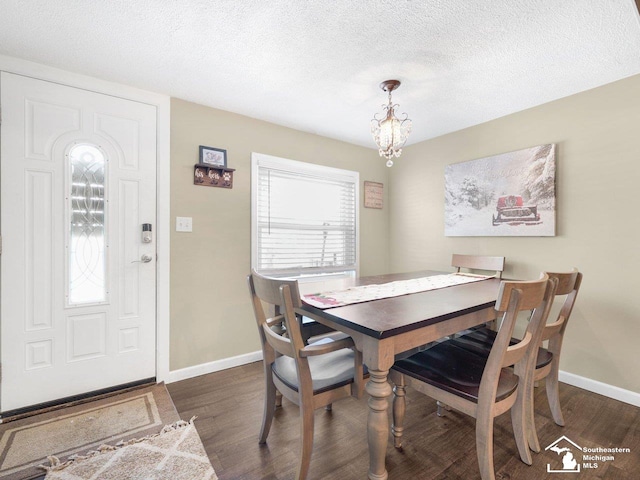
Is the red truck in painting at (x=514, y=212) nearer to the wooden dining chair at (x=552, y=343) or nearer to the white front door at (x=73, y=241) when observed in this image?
the wooden dining chair at (x=552, y=343)

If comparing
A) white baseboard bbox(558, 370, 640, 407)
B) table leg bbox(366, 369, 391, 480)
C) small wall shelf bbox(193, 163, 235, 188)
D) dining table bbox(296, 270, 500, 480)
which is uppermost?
small wall shelf bbox(193, 163, 235, 188)

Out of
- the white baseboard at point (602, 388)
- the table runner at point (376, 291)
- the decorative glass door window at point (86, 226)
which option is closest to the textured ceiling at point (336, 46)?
the decorative glass door window at point (86, 226)

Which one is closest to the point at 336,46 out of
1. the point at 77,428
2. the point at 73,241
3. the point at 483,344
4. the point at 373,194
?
the point at 483,344

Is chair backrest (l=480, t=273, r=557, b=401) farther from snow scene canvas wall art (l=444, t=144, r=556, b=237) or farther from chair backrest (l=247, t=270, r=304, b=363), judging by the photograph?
snow scene canvas wall art (l=444, t=144, r=556, b=237)

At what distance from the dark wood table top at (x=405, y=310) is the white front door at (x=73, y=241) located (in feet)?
5.11

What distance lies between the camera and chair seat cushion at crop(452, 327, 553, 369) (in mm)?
1593

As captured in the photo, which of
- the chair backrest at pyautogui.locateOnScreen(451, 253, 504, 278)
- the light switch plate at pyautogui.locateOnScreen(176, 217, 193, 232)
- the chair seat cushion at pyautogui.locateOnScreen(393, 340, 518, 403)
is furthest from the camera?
the chair backrest at pyautogui.locateOnScreen(451, 253, 504, 278)

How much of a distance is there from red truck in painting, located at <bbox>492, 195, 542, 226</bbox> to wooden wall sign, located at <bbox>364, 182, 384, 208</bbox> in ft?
4.40

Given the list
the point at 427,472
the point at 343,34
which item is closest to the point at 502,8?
the point at 343,34

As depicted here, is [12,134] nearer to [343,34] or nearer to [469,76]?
[343,34]

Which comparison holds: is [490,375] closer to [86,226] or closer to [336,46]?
[336,46]

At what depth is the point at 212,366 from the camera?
98.0 inches

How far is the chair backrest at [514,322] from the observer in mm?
1132

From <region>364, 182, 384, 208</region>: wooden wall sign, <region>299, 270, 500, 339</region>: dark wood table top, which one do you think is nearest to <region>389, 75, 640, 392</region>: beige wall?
<region>299, 270, 500, 339</region>: dark wood table top
